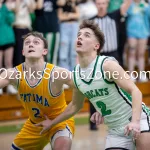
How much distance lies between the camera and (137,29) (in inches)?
452

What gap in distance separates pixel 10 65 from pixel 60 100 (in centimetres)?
385

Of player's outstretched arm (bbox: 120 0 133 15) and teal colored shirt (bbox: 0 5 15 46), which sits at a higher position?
player's outstretched arm (bbox: 120 0 133 15)

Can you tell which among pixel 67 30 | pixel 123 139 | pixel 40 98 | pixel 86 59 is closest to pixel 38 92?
pixel 40 98

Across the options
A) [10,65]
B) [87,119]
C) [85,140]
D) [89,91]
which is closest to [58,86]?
[89,91]

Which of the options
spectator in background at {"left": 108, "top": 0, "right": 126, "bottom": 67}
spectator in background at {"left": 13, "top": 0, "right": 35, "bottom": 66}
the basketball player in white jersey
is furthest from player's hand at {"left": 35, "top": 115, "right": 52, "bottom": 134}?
spectator in background at {"left": 108, "top": 0, "right": 126, "bottom": 67}

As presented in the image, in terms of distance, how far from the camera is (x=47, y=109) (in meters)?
6.65

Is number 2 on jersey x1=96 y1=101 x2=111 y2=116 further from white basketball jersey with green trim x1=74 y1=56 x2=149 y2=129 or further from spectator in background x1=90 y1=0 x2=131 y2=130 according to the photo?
spectator in background x1=90 y1=0 x2=131 y2=130

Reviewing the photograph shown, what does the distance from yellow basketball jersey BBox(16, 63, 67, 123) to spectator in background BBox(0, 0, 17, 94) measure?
3692 mm

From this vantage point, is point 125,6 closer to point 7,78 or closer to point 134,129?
point 7,78

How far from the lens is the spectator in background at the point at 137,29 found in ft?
37.6

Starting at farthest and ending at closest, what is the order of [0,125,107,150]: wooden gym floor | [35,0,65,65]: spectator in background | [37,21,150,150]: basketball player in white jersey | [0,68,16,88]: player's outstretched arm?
[35,0,65,65]: spectator in background → [0,125,107,150]: wooden gym floor → [0,68,16,88]: player's outstretched arm → [37,21,150,150]: basketball player in white jersey

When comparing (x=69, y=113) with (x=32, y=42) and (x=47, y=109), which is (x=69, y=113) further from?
(x=32, y=42)

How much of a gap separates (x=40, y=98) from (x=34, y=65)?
0.37 metres

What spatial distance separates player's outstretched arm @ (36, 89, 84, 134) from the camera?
243 inches
